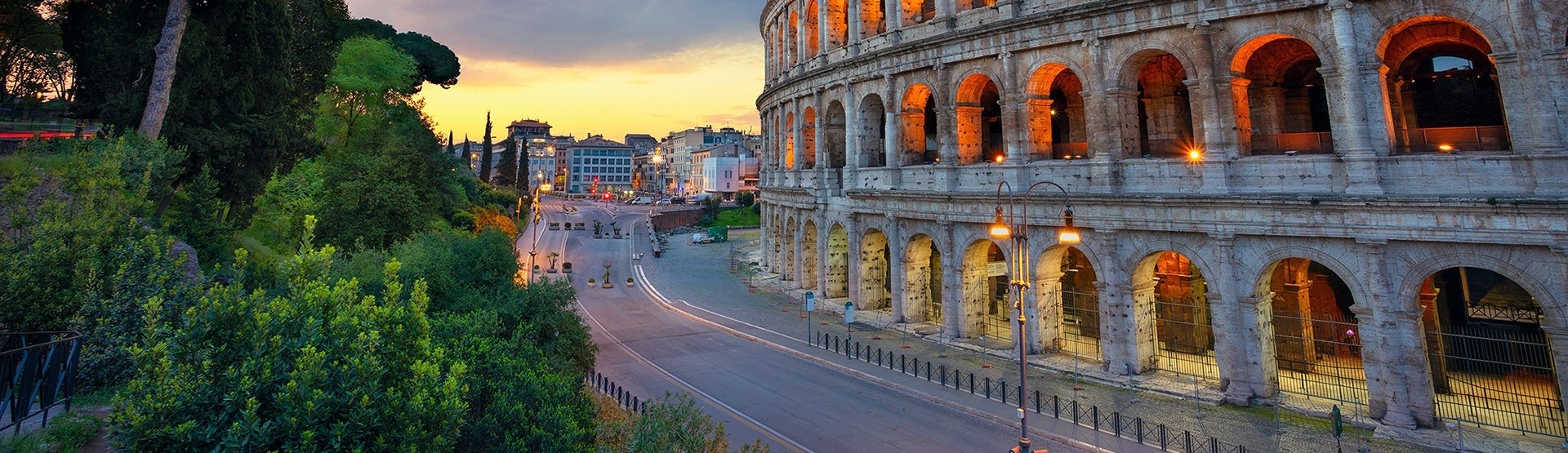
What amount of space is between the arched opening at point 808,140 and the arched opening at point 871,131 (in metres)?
4.59

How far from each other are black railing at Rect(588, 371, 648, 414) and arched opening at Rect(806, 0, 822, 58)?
2078cm

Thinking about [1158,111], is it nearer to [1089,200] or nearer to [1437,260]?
[1089,200]

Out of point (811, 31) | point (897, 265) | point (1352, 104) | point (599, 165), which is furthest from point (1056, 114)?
point (599, 165)

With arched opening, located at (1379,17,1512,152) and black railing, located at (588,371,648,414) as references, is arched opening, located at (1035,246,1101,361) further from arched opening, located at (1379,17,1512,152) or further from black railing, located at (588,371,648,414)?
black railing, located at (588,371,648,414)

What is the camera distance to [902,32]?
2722cm

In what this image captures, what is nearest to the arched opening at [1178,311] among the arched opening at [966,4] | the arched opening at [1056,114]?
the arched opening at [1056,114]

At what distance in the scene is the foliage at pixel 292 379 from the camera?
20.1 ft

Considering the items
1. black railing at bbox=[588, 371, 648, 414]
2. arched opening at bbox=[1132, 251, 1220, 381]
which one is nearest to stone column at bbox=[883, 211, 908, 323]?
arched opening at bbox=[1132, 251, 1220, 381]

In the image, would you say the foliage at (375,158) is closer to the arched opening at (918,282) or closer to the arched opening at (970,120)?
the arched opening at (918,282)

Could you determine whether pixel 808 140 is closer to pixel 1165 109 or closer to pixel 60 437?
pixel 1165 109

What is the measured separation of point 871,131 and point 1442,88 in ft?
62.8

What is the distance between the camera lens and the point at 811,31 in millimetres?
34344

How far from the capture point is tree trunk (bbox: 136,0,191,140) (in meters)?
17.5

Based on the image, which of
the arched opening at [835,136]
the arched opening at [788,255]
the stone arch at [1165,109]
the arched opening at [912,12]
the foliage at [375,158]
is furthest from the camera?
the arched opening at [788,255]
